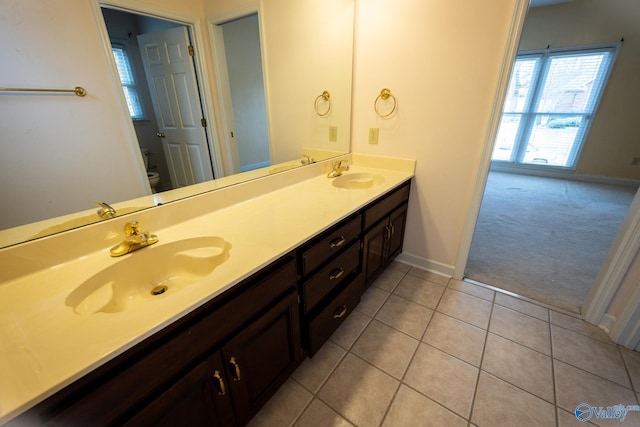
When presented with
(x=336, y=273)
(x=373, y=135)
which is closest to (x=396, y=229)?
(x=373, y=135)

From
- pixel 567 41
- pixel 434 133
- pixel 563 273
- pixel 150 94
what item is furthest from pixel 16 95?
pixel 567 41

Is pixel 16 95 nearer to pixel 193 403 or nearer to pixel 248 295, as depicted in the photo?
pixel 248 295

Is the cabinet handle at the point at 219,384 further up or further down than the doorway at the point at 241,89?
further down

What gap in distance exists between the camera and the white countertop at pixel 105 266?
1.74 feet

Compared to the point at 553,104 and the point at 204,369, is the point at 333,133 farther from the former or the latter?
the point at 553,104

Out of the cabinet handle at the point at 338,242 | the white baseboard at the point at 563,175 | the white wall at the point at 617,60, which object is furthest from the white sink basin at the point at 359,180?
the white wall at the point at 617,60

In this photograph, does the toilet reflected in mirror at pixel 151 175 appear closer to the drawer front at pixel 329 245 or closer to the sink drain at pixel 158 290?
the sink drain at pixel 158 290

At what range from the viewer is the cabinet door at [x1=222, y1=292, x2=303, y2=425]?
88cm

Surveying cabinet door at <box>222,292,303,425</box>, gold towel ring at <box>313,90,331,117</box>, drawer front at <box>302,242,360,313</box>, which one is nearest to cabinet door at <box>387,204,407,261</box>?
drawer front at <box>302,242,360,313</box>

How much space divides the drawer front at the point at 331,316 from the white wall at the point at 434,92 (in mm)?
887

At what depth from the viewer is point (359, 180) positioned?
200 cm

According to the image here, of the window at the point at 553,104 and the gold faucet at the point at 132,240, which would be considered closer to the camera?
the gold faucet at the point at 132,240

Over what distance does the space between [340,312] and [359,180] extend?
992mm

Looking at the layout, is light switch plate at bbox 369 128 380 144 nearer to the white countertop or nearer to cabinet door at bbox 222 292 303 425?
the white countertop
